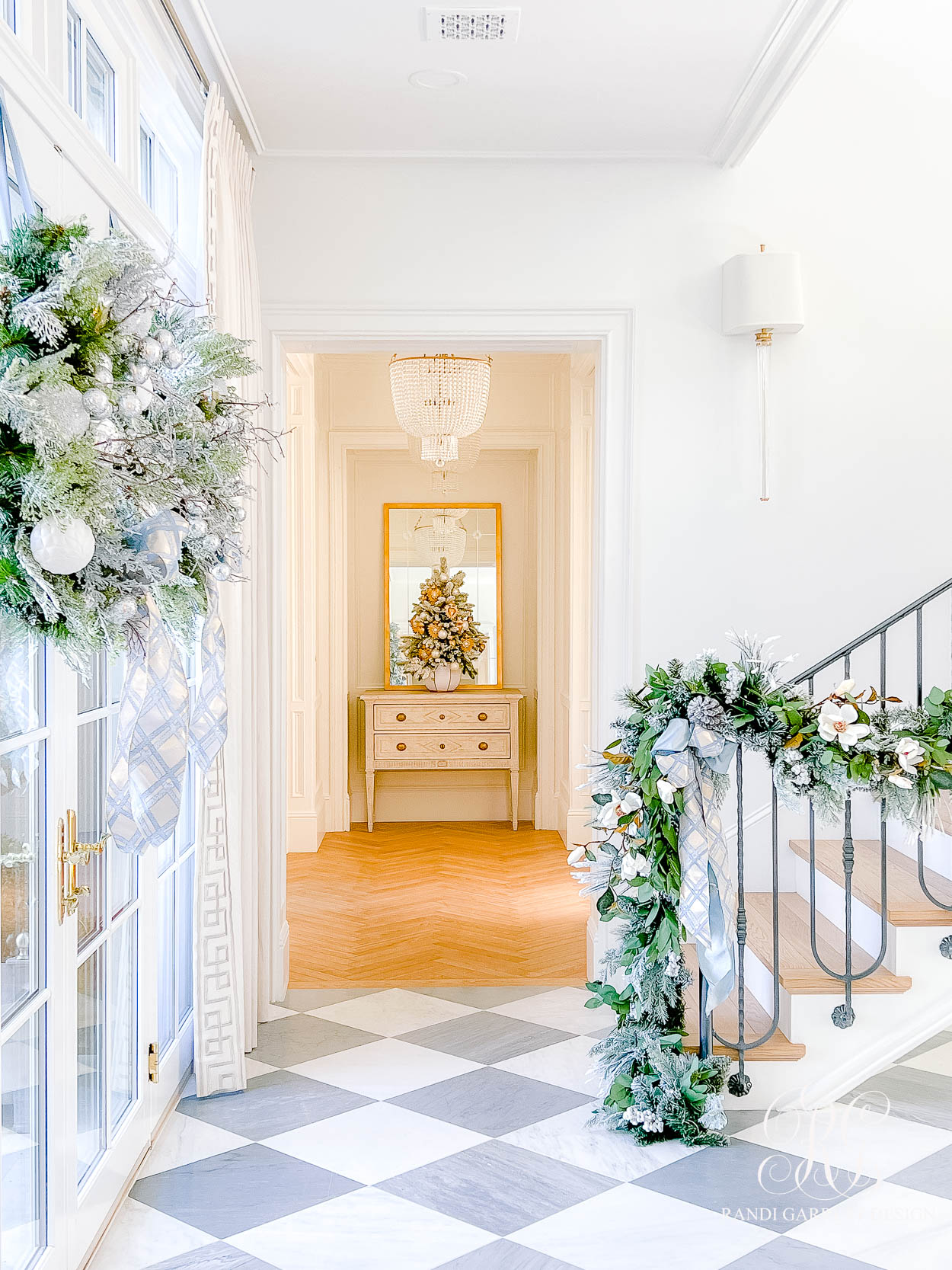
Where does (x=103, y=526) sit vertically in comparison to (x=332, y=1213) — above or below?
above

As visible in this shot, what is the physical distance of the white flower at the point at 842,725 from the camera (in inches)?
106

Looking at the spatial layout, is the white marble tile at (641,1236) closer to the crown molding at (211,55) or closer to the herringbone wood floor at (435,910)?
the herringbone wood floor at (435,910)

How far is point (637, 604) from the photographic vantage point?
3865 millimetres

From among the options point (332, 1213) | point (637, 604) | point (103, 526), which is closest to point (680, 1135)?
point (332, 1213)

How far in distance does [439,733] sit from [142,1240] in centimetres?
451

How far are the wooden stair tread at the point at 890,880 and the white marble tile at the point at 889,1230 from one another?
→ 0.72 meters

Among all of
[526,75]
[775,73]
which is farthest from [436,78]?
[775,73]

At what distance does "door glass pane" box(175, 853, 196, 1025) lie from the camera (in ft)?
10.3

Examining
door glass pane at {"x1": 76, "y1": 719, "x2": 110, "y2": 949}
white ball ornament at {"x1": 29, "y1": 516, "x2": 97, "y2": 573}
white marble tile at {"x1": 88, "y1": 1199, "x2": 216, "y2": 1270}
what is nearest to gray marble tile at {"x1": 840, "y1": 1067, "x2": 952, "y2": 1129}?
white marble tile at {"x1": 88, "y1": 1199, "x2": 216, "y2": 1270}

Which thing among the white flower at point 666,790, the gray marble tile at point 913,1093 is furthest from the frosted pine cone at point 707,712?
the gray marble tile at point 913,1093

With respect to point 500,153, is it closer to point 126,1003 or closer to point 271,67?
point 271,67

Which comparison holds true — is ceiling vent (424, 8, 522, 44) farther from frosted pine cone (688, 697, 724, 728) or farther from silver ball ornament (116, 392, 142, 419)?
silver ball ornament (116, 392, 142, 419)

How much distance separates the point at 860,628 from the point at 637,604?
81 cm

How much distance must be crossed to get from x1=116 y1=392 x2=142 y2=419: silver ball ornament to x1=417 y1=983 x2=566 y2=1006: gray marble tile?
295 centimetres
